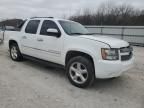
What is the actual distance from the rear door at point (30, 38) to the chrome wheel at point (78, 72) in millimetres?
1753

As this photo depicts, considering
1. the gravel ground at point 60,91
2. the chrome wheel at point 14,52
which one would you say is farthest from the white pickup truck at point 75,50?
the chrome wheel at point 14,52

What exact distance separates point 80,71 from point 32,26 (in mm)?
2672

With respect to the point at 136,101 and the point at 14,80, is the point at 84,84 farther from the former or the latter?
the point at 14,80

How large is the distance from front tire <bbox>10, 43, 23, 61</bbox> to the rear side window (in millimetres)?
1023

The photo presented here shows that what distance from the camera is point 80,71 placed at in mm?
4426

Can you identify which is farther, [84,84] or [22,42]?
[22,42]

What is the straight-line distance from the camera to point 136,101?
3801 mm

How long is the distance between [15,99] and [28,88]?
2.06 ft

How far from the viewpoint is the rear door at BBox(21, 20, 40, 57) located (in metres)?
5.75

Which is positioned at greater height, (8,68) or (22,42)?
(22,42)

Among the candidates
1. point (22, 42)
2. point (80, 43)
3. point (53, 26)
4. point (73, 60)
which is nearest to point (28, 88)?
point (73, 60)

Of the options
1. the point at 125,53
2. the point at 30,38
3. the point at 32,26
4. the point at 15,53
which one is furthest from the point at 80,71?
the point at 15,53

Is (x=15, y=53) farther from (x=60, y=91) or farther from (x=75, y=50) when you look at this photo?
(x=60, y=91)

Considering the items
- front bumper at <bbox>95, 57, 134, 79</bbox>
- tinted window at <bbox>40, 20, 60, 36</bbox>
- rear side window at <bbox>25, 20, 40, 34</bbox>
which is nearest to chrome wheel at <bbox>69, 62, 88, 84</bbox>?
front bumper at <bbox>95, 57, 134, 79</bbox>
